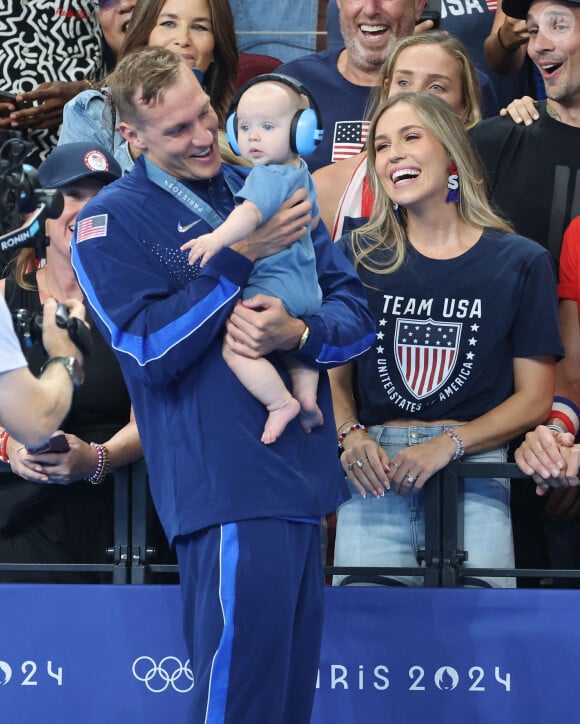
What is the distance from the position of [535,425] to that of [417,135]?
1018 mm

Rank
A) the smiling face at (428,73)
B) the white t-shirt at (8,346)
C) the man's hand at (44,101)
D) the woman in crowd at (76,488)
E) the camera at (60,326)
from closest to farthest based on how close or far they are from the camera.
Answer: the white t-shirt at (8,346), the camera at (60,326), the woman in crowd at (76,488), the smiling face at (428,73), the man's hand at (44,101)

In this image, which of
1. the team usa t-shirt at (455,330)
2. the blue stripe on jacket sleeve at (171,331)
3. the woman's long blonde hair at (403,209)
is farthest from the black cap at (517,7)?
the blue stripe on jacket sleeve at (171,331)

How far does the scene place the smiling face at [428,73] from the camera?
14.9ft

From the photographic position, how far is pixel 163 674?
365cm

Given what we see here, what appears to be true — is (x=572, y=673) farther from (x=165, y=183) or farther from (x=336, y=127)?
(x=336, y=127)

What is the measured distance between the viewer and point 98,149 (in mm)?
4129

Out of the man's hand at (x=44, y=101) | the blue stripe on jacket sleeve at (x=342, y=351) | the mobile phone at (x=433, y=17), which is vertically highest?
the mobile phone at (x=433, y=17)

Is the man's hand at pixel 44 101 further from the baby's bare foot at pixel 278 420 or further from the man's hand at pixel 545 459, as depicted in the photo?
the baby's bare foot at pixel 278 420

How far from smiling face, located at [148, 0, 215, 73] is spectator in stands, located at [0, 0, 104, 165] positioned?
0.41 metres

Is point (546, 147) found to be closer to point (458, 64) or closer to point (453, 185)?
point (458, 64)

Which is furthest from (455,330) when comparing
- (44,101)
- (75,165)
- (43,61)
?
(43,61)

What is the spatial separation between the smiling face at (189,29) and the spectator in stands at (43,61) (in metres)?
0.41

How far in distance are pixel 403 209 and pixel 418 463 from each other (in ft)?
2.94

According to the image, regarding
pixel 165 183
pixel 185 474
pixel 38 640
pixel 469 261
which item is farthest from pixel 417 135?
pixel 38 640
